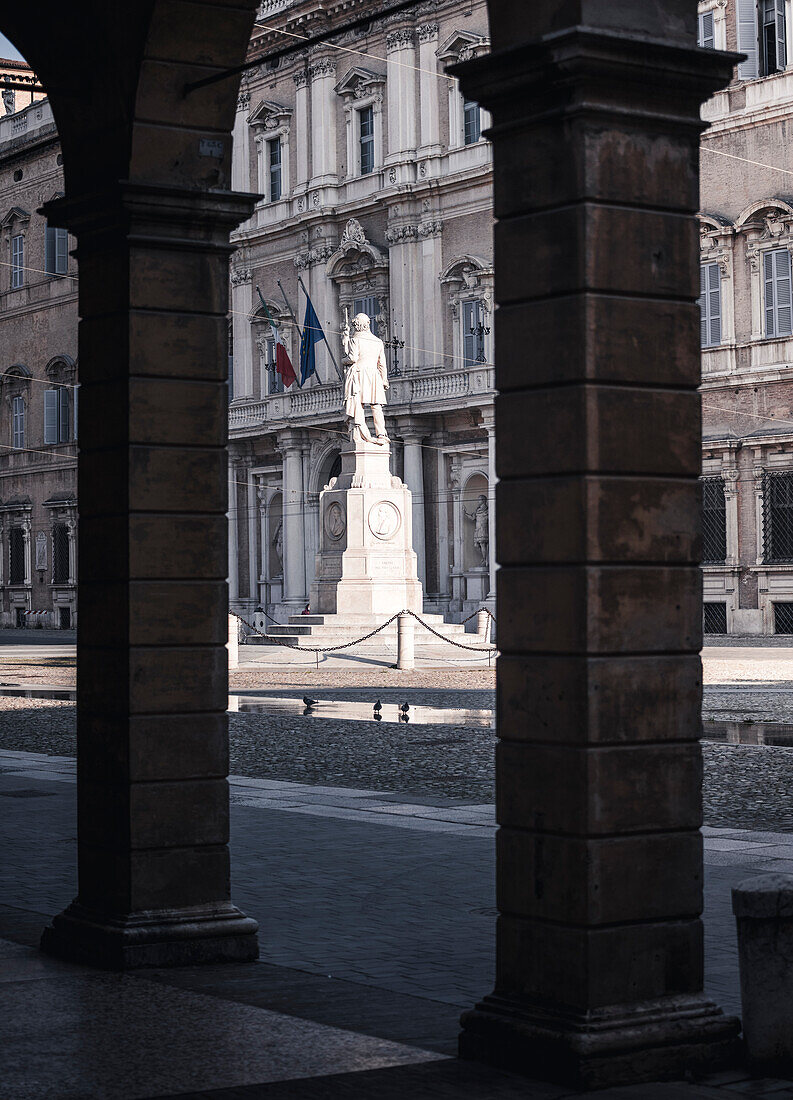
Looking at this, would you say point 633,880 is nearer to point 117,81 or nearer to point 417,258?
point 117,81

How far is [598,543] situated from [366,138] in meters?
44.4

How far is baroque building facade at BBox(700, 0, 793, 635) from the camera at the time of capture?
37031mm

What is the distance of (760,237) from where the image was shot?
37781 millimetres

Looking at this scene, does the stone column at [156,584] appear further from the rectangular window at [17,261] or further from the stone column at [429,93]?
the rectangular window at [17,261]

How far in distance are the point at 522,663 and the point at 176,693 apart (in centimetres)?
229

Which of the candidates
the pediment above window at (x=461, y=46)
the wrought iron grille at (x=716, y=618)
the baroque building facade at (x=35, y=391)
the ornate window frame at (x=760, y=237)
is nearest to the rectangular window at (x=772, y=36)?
the ornate window frame at (x=760, y=237)

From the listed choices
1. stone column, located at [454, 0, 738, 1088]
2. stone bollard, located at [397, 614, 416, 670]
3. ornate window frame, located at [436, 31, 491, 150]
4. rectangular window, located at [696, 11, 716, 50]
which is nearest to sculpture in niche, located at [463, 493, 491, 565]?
ornate window frame, located at [436, 31, 491, 150]

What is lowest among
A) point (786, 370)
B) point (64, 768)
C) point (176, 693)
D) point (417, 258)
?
point (64, 768)

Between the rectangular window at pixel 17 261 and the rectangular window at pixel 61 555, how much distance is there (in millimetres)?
9941

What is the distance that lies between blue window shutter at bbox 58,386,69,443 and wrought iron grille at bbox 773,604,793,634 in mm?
29554

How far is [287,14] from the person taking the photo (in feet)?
161

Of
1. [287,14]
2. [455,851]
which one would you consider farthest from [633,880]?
[287,14]

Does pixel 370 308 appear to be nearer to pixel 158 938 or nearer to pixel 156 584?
pixel 156 584

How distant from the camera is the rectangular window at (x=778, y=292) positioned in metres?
37.2
